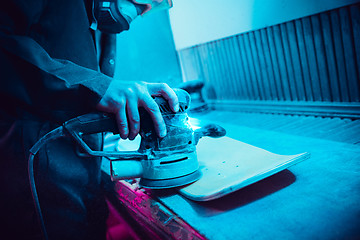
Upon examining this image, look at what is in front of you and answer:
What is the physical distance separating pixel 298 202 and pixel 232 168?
0.24 meters

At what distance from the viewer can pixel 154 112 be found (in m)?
0.86

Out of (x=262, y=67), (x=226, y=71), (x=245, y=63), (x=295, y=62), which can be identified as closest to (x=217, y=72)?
(x=226, y=71)

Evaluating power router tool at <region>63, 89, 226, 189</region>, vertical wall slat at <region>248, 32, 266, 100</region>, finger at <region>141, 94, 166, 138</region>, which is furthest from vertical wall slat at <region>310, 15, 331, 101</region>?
finger at <region>141, 94, 166, 138</region>

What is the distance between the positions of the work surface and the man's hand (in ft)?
0.77

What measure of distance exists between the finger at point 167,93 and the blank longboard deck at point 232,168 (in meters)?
0.25

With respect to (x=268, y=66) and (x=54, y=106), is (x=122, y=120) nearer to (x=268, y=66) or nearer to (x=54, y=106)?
(x=54, y=106)

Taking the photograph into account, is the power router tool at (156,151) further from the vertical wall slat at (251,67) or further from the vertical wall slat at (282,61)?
the vertical wall slat at (251,67)

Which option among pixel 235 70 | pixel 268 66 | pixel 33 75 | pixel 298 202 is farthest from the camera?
pixel 235 70

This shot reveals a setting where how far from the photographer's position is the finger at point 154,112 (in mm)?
854

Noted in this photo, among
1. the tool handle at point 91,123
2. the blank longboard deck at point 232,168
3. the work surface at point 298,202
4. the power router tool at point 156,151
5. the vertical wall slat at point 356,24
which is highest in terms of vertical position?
the vertical wall slat at point 356,24

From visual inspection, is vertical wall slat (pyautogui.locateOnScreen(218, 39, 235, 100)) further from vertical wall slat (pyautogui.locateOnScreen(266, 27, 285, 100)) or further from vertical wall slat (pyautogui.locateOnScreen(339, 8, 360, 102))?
vertical wall slat (pyautogui.locateOnScreen(339, 8, 360, 102))

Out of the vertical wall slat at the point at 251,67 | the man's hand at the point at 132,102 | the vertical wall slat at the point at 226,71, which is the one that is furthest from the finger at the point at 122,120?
the vertical wall slat at the point at 226,71

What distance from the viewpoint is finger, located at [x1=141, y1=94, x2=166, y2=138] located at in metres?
0.85

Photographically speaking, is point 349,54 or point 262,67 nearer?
point 349,54
